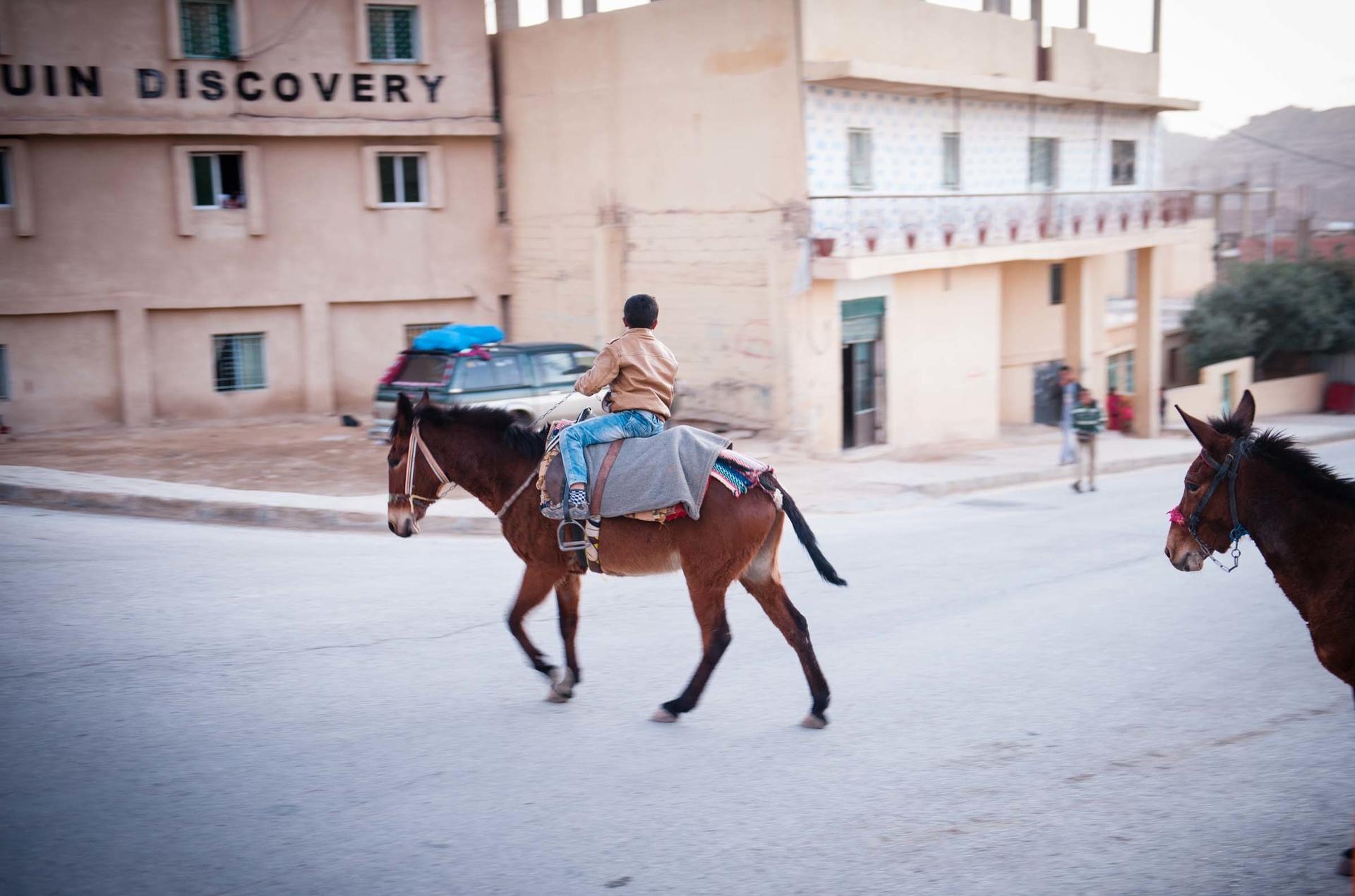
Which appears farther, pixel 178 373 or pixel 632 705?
pixel 178 373

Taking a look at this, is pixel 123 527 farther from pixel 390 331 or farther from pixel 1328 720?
pixel 390 331

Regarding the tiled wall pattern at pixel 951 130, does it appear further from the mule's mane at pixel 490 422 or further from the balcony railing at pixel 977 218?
the mule's mane at pixel 490 422

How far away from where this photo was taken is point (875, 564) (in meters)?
11.7

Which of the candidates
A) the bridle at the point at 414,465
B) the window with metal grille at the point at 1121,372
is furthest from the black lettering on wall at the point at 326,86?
the window with metal grille at the point at 1121,372

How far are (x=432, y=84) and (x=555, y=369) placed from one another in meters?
9.19

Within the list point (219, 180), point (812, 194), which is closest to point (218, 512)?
point (812, 194)

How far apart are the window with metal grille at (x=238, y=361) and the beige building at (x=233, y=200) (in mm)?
39

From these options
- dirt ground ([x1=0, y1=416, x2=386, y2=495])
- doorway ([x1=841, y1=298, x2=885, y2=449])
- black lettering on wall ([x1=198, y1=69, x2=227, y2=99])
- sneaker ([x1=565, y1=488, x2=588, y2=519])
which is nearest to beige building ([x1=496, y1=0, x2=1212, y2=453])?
doorway ([x1=841, y1=298, x2=885, y2=449])

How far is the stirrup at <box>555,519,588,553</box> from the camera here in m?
6.75

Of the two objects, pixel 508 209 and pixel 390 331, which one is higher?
pixel 508 209

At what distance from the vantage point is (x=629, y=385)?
6930mm

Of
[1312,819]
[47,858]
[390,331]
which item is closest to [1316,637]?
[1312,819]

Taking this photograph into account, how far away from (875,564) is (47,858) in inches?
328

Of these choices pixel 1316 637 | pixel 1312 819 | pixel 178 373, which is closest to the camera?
pixel 1316 637
